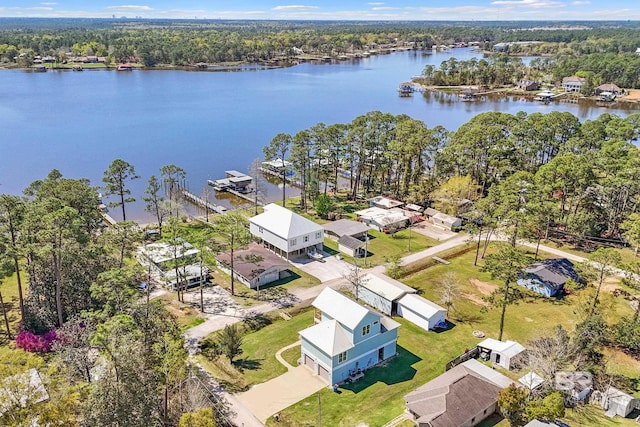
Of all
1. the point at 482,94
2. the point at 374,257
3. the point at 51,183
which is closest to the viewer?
the point at 51,183

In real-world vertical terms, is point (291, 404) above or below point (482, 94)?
below

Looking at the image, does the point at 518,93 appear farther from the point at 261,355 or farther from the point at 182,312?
the point at 261,355

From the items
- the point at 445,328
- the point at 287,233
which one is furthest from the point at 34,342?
the point at 445,328

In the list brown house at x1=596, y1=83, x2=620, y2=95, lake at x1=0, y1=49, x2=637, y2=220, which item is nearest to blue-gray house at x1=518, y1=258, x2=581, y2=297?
lake at x1=0, y1=49, x2=637, y2=220

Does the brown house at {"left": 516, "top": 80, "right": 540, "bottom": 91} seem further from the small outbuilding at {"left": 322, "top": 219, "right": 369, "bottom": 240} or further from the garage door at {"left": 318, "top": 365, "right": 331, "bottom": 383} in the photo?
the garage door at {"left": 318, "top": 365, "right": 331, "bottom": 383}

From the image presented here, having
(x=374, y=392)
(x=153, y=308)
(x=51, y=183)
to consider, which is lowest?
(x=374, y=392)

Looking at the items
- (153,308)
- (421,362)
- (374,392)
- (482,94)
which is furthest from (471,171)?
(482,94)

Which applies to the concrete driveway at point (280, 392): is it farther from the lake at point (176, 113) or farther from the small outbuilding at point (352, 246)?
the lake at point (176, 113)

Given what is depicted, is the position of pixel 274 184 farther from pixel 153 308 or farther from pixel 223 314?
pixel 153 308
